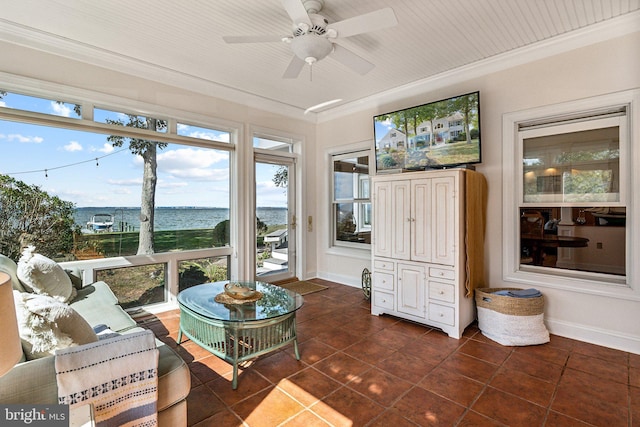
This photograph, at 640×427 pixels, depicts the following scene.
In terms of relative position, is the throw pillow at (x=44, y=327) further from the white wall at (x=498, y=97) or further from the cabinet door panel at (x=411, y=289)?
the cabinet door panel at (x=411, y=289)

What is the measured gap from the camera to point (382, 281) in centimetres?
371

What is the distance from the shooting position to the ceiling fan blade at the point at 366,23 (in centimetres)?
205

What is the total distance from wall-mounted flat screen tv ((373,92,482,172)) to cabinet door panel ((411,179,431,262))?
574mm

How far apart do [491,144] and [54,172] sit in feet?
15.3

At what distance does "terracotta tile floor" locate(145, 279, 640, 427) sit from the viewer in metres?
1.93

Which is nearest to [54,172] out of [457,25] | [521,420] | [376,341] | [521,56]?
[376,341]

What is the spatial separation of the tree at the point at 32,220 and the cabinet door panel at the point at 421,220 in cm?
366

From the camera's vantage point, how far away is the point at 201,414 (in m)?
1.95

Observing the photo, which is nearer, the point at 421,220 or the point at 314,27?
the point at 314,27

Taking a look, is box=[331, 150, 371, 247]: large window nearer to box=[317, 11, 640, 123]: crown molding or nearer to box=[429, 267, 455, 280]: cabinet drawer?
box=[317, 11, 640, 123]: crown molding

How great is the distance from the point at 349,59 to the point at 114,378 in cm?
273

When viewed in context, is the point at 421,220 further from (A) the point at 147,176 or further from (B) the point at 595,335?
(A) the point at 147,176

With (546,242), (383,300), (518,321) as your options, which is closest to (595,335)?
(518,321)

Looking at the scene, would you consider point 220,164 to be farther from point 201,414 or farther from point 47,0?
point 201,414
